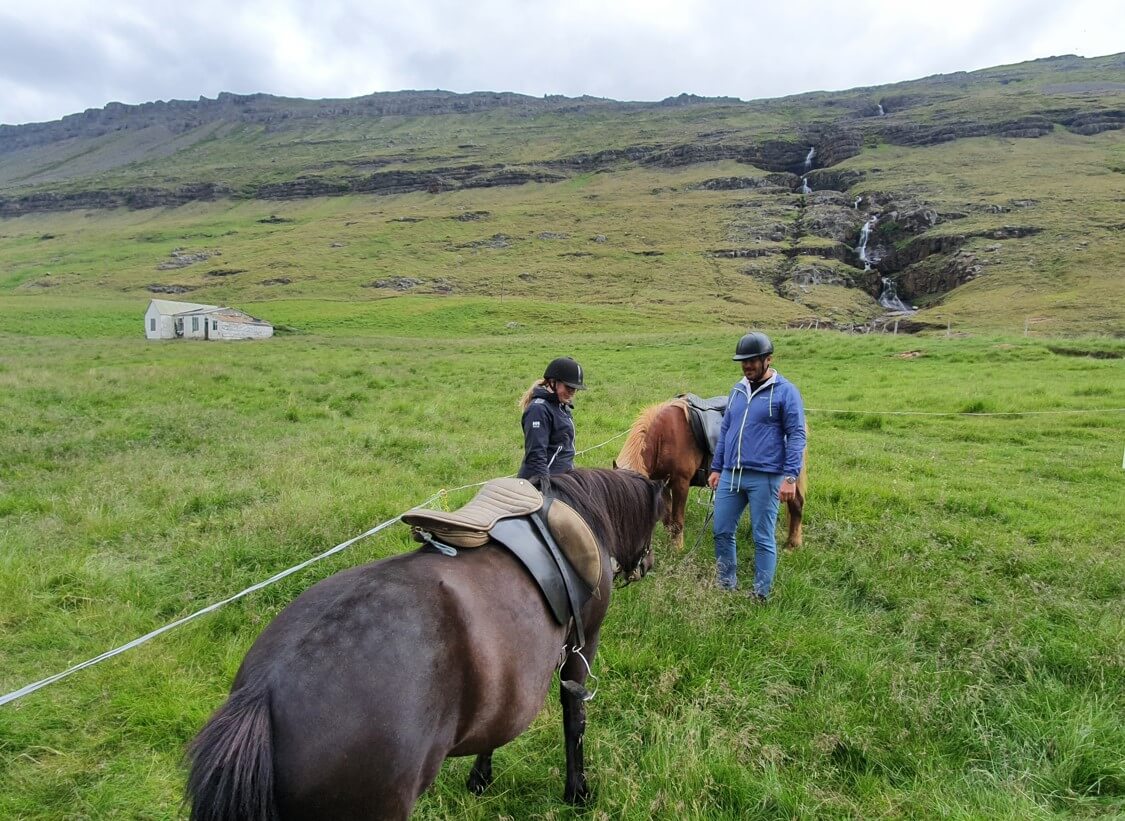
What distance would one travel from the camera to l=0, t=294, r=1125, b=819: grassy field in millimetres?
3012

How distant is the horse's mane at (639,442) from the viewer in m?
6.84

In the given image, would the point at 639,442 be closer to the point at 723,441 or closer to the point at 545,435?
the point at 723,441

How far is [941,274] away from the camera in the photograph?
209 feet

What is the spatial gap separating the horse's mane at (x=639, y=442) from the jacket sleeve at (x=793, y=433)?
204 centimetres

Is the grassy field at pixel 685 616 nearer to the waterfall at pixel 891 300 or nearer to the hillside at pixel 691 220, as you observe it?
the hillside at pixel 691 220

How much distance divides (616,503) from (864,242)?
91087mm

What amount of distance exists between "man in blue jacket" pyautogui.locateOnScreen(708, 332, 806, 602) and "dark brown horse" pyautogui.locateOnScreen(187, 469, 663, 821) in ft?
9.69

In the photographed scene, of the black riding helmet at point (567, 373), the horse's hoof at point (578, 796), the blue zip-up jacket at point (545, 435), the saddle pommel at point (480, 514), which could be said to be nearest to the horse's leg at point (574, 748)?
the horse's hoof at point (578, 796)

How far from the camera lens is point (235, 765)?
1.73 m

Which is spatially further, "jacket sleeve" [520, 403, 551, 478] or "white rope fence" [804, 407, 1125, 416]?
"white rope fence" [804, 407, 1125, 416]

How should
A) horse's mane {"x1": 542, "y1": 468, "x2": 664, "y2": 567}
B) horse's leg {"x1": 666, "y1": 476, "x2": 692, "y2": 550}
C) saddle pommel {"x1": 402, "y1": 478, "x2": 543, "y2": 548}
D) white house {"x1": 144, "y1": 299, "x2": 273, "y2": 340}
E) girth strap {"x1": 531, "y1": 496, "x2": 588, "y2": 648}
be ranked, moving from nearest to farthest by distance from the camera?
saddle pommel {"x1": 402, "y1": 478, "x2": 543, "y2": 548}
girth strap {"x1": 531, "y1": 496, "x2": 588, "y2": 648}
horse's mane {"x1": 542, "y1": 468, "x2": 664, "y2": 567}
horse's leg {"x1": 666, "y1": 476, "x2": 692, "y2": 550}
white house {"x1": 144, "y1": 299, "x2": 273, "y2": 340}

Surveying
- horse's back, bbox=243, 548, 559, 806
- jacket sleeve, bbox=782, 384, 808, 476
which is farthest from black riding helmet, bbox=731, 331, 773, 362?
horse's back, bbox=243, 548, 559, 806

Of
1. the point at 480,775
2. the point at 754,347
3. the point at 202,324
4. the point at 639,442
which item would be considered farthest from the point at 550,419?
the point at 202,324

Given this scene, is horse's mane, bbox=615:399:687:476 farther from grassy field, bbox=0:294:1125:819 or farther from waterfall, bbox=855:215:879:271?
waterfall, bbox=855:215:879:271
